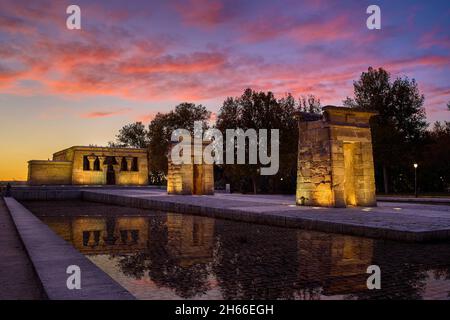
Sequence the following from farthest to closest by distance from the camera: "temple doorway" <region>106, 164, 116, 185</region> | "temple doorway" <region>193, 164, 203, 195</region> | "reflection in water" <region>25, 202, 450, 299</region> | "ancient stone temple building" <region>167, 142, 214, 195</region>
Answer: "temple doorway" <region>106, 164, 116, 185</region> < "temple doorway" <region>193, 164, 203, 195</region> < "ancient stone temple building" <region>167, 142, 214, 195</region> < "reflection in water" <region>25, 202, 450, 299</region>

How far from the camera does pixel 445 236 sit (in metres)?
9.41

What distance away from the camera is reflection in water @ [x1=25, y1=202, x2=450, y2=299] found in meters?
5.18

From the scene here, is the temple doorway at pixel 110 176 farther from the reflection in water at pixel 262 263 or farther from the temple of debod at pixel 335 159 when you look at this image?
the reflection in water at pixel 262 263

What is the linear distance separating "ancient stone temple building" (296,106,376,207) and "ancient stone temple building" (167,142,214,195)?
1189 centimetres

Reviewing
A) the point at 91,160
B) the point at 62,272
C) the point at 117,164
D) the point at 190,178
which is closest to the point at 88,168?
the point at 91,160

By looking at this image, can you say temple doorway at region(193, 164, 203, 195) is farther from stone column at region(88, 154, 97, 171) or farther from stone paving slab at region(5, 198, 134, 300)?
stone column at region(88, 154, 97, 171)

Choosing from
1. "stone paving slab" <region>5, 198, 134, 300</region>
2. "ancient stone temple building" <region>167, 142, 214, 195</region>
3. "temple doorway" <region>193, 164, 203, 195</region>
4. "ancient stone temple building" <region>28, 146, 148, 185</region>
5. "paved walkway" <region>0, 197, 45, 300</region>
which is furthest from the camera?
"ancient stone temple building" <region>28, 146, 148, 185</region>

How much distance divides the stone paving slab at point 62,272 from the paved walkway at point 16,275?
0.13 m

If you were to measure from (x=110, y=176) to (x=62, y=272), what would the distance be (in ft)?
148

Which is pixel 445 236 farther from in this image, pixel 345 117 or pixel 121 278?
pixel 345 117

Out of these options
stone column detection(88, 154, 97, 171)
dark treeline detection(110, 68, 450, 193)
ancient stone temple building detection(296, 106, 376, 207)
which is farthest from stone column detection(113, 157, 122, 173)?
ancient stone temple building detection(296, 106, 376, 207)

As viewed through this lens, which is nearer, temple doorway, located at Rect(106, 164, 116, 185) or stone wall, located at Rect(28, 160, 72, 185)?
stone wall, located at Rect(28, 160, 72, 185)

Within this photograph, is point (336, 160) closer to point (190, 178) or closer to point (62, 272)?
point (62, 272)
